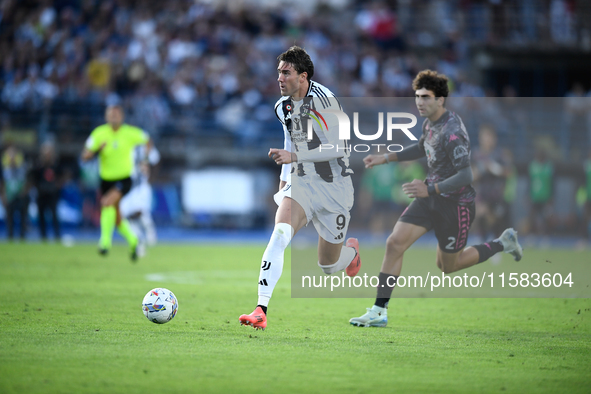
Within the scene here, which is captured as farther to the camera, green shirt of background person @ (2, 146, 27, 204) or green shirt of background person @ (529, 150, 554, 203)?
green shirt of background person @ (529, 150, 554, 203)

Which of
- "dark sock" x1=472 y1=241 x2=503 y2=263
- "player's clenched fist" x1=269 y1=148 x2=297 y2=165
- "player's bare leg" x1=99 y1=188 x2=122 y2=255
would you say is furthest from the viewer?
"player's bare leg" x1=99 y1=188 x2=122 y2=255

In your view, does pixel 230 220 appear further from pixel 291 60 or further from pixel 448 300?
pixel 291 60

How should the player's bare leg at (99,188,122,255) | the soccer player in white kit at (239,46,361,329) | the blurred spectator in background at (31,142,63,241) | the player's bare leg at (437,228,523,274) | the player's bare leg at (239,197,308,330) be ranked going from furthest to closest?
the blurred spectator in background at (31,142,63,241)
the player's bare leg at (99,188,122,255)
the player's bare leg at (437,228,523,274)
the soccer player in white kit at (239,46,361,329)
the player's bare leg at (239,197,308,330)

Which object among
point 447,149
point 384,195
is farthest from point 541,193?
point 447,149

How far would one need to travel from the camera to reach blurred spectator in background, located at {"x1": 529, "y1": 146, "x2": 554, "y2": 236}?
1959cm

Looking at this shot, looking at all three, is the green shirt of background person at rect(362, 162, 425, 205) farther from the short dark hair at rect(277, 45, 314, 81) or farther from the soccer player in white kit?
the short dark hair at rect(277, 45, 314, 81)

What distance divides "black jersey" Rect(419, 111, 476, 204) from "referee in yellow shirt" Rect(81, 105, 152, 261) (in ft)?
24.7

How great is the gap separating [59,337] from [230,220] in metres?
16.4

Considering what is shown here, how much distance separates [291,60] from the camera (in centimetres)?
677

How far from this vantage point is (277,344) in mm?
5977

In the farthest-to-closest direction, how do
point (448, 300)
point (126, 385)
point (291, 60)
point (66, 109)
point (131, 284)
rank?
1. point (66, 109)
2. point (131, 284)
3. point (448, 300)
4. point (291, 60)
5. point (126, 385)

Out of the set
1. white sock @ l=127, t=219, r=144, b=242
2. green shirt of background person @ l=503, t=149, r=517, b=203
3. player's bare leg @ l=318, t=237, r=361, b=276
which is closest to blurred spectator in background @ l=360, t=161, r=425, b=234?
green shirt of background person @ l=503, t=149, r=517, b=203

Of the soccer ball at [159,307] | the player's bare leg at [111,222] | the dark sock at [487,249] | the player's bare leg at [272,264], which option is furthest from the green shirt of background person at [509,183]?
the soccer ball at [159,307]

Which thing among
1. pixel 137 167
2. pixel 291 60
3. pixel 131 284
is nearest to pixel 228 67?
pixel 137 167
